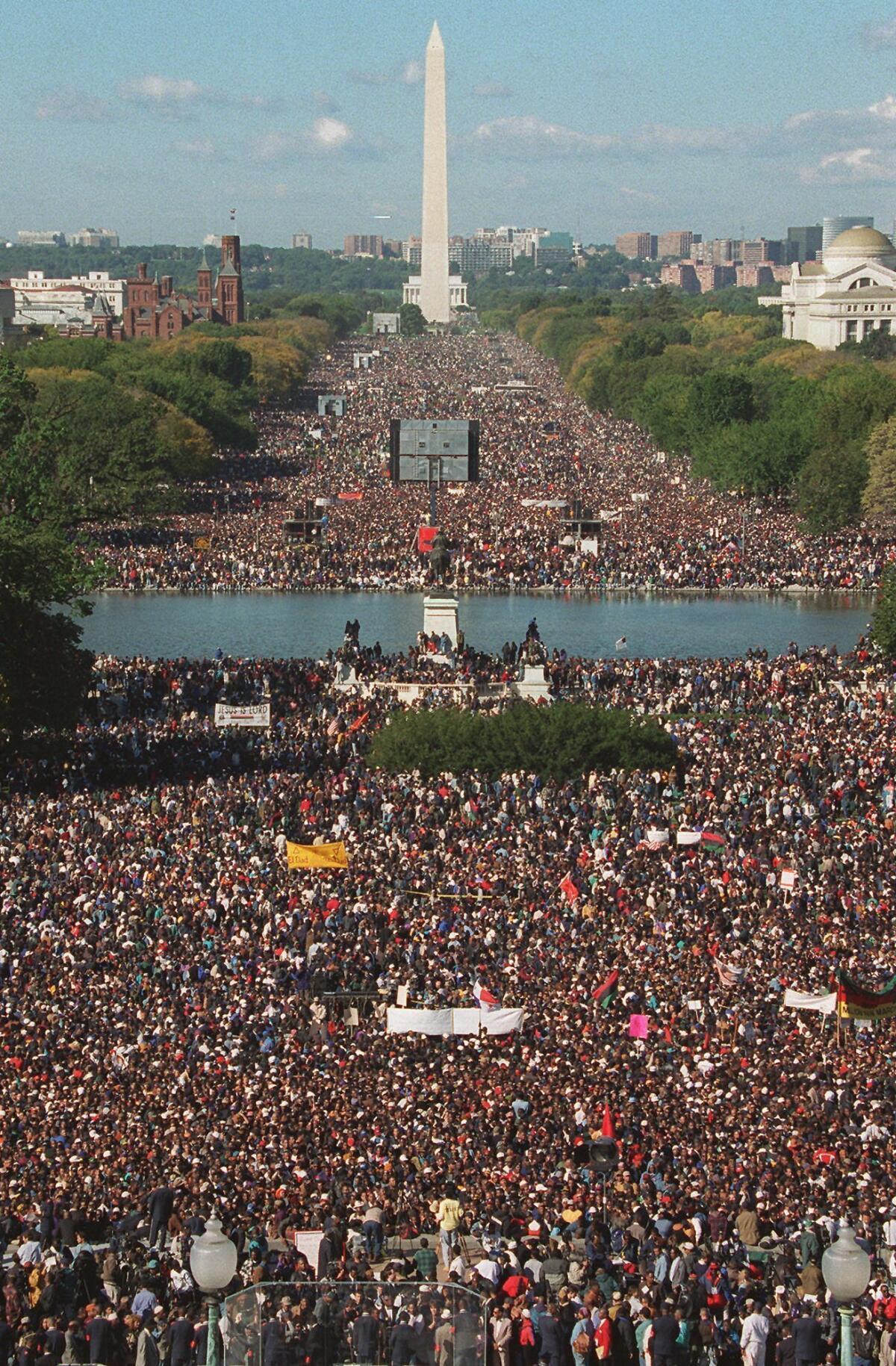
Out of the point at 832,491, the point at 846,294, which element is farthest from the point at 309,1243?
the point at 846,294

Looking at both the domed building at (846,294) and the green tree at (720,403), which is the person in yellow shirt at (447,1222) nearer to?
the green tree at (720,403)

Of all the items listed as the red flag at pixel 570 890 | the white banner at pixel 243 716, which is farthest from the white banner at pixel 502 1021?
the white banner at pixel 243 716

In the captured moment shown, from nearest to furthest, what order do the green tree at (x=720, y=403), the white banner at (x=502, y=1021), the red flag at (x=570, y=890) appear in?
the white banner at (x=502, y=1021) → the red flag at (x=570, y=890) → the green tree at (x=720, y=403)

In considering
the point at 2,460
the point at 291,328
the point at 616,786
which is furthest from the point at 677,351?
the point at 616,786

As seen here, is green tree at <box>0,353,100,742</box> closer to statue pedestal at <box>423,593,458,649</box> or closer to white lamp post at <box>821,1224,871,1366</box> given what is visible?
statue pedestal at <box>423,593,458,649</box>

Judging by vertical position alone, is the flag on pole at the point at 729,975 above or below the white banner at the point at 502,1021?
above

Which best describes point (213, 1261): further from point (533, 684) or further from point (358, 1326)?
point (533, 684)

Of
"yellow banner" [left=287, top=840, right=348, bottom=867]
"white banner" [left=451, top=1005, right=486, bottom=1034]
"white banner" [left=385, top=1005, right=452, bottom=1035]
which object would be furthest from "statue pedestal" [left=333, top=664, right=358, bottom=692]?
"white banner" [left=451, top=1005, right=486, bottom=1034]
